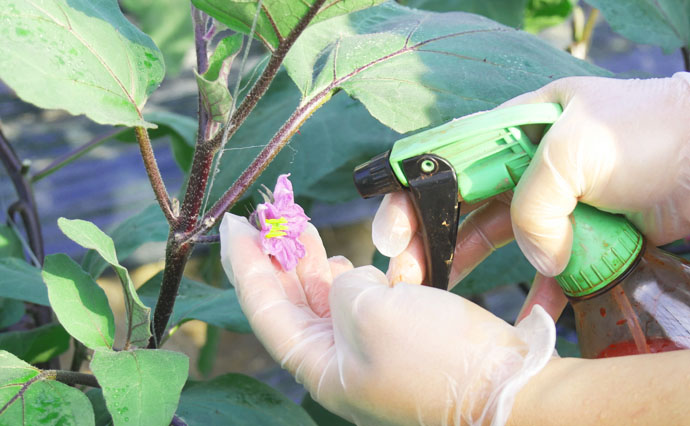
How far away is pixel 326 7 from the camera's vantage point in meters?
0.53

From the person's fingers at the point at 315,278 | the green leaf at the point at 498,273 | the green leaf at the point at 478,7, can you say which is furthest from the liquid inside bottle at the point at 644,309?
the green leaf at the point at 478,7

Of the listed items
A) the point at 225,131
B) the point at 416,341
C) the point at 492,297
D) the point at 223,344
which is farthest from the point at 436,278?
the point at 223,344

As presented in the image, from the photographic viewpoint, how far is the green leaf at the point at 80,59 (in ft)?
1.62

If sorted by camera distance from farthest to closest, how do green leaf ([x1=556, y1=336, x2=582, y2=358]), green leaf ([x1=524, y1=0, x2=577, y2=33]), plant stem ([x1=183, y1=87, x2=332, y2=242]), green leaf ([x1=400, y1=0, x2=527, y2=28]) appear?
green leaf ([x1=524, y1=0, x2=577, y2=33]), green leaf ([x1=400, y1=0, x2=527, y2=28]), green leaf ([x1=556, y1=336, x2=582, y2=358]), plant stem ([x1=183, y1=87, x2=332, y2=242])

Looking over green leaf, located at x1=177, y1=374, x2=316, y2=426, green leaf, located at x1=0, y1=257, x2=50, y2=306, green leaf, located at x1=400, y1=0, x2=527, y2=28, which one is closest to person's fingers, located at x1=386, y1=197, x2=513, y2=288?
green leaf, located at x1=177, y1=374, x2=316, y2=426

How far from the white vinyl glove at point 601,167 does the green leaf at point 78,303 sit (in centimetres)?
25

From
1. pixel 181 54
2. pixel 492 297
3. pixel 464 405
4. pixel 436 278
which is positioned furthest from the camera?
pixel 492 297

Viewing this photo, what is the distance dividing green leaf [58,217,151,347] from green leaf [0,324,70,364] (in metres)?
0.31

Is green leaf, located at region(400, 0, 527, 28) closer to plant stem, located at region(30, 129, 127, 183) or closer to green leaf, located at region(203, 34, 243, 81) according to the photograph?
plant stem, located at region(30, 129, 127, 183)

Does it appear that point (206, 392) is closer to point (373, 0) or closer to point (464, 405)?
point (464, 405)

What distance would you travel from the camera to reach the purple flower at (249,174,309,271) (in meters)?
0.63

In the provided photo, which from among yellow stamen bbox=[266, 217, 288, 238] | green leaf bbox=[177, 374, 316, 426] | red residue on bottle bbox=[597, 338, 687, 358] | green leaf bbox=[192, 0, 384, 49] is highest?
green leaf bbox=[192, 0, 384, 49]

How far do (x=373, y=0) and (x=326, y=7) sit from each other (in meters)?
0.04

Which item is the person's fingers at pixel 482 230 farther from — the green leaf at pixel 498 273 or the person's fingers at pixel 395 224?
the green leaf at pixel 498 273
